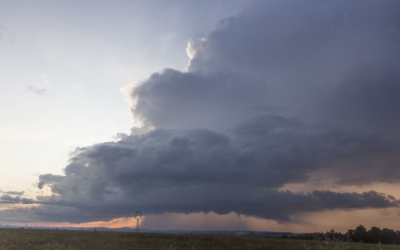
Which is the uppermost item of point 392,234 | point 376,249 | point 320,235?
point 320,235

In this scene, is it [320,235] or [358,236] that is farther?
[358,236]

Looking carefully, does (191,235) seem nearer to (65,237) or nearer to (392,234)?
(65,237)

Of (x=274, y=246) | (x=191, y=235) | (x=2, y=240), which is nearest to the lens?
(x=2, y=240)

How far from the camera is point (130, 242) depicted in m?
60.3

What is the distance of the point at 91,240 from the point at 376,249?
217 ft

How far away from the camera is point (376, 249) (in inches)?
2378

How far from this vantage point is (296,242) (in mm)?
65938

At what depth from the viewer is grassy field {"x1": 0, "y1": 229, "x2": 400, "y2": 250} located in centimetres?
5372

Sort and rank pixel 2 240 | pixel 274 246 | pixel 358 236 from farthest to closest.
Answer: pixel 358 236, pixel 274 246, pixel 2 240

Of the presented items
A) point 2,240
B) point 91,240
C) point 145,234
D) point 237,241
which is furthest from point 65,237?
point 237,241

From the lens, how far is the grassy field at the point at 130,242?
53.7 m

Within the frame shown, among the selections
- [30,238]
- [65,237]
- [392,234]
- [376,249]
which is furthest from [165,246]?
[392,234]

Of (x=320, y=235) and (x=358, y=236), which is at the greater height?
(x=320, y=235)

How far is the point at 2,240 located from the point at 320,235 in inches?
2403
